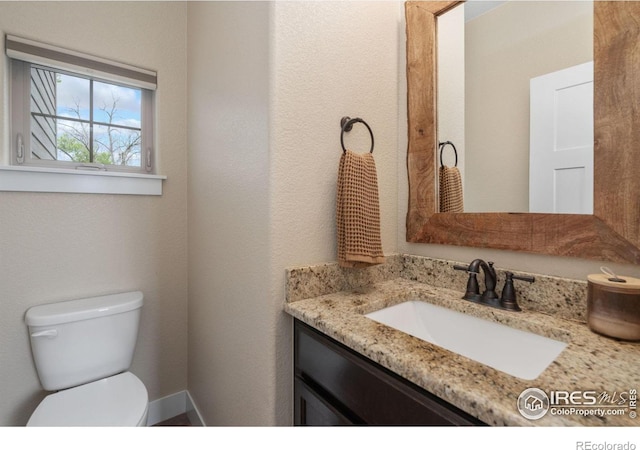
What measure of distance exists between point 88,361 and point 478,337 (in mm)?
1467

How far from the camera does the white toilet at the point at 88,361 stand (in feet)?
3.29

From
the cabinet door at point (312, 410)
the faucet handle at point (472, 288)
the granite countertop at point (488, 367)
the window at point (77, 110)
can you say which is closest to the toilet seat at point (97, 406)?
the cabinet door at point (312, 410)

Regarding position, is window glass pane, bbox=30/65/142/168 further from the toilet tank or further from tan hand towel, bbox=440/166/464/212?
tan hand towel, bbox=440/166/464/212

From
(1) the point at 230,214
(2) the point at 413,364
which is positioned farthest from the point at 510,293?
(1) the point at 230,214

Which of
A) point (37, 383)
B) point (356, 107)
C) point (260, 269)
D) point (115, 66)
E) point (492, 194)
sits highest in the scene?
point (115, 66)

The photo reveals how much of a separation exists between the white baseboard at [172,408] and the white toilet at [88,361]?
1.22ft

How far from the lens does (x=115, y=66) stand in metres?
1.38

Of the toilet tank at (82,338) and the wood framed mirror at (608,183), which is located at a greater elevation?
the wood framed mirror at (608,183)

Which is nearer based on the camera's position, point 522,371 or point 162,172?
point 522,371

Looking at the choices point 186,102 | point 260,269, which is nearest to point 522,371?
point 260,269

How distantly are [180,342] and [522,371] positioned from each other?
157 cm

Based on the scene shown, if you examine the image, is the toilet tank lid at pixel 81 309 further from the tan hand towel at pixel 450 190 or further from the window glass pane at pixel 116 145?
the tan hand towel at pixel 450 190

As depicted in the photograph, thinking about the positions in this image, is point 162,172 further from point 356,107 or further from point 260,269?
point 356,107

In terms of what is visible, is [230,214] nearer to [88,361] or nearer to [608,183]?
[88,361]
